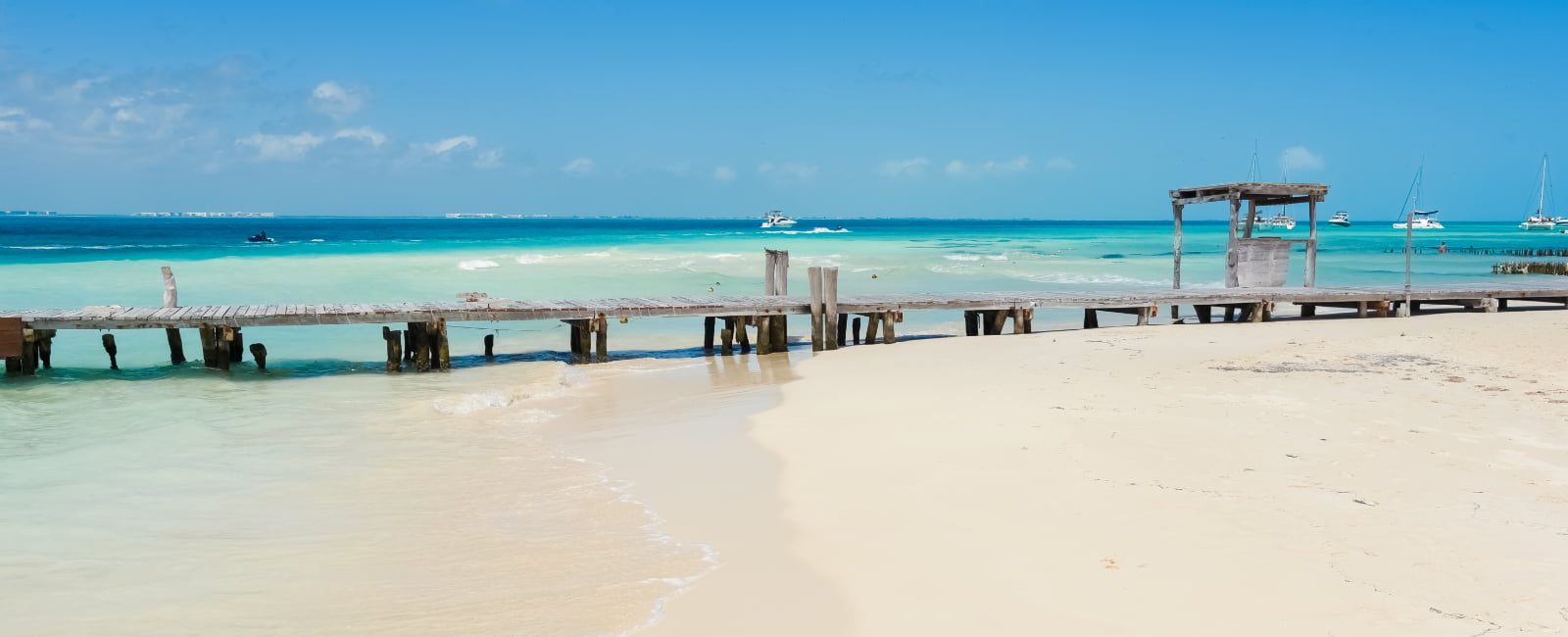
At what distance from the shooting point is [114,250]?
54.0 m

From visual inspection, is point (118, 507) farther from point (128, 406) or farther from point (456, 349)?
point (456, 349)

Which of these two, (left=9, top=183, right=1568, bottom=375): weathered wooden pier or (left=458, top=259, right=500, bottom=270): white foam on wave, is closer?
(left=9, top=183, right=1568, bottom=375): weathered wooden pier

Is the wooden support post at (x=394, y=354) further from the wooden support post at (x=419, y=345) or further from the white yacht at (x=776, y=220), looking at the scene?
the white yacht at (x=776, y=220)

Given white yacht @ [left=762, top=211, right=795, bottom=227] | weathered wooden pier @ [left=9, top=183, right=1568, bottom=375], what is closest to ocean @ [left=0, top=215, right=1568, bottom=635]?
weathered wooden pier @ [left=9, top=183, right=1568, bottom=375]

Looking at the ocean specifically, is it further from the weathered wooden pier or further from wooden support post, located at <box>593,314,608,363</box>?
the weathered wooden pier

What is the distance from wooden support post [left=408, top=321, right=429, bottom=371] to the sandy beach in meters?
6.09

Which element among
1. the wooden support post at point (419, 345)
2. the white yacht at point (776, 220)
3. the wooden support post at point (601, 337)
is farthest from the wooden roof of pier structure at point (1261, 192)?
the white yacht at point (776, 220)

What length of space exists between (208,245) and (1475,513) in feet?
221

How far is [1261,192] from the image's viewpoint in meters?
19.4

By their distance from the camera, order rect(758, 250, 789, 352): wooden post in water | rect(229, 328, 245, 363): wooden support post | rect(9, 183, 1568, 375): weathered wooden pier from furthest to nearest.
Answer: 1. rect(758, 250, 789, 352): wooden post in water
2. rect(229, 328, 245, 363): wooden support post
3. rect(9, 183, 1568, 375): weathered wooden pier

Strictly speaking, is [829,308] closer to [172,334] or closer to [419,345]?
[419,345]

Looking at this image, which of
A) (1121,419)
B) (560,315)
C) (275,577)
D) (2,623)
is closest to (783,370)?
(560,315)

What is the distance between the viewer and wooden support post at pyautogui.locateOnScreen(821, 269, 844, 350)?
1566 cm

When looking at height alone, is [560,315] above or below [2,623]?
above
